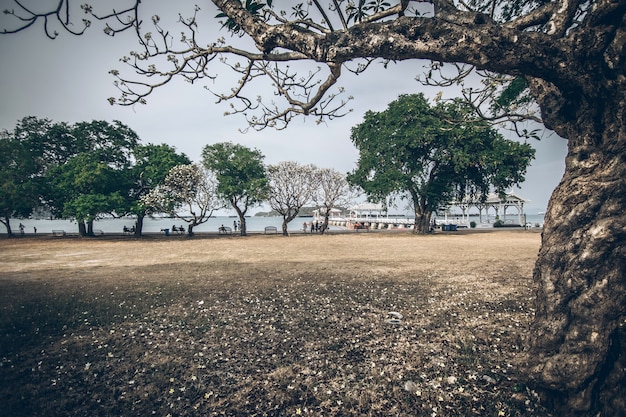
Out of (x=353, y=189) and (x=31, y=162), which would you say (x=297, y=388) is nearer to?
(x=353, y=189)

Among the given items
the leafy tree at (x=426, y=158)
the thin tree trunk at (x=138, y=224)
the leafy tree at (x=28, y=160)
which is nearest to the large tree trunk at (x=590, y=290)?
the leafy tree at (x=426, y=158)

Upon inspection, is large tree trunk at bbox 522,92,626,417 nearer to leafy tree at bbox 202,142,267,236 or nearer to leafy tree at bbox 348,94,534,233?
leafy tree at bbox 348,94,534,233

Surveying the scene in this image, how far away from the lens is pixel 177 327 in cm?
649

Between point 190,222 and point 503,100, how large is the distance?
123 ft

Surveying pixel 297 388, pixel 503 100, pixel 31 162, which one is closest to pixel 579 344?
pixel 297 388

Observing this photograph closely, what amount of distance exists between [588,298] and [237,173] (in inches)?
1547

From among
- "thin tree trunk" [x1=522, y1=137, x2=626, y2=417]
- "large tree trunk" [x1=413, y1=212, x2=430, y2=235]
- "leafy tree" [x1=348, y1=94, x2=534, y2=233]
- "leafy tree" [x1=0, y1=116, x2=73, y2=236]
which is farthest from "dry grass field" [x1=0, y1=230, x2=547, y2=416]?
"leafy tree" [x1=0, y1=116, x2=73, y2=236]

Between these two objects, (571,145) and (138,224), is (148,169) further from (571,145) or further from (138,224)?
(571,145)

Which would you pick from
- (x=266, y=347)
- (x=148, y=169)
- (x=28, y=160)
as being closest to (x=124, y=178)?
(x=148, y=169)

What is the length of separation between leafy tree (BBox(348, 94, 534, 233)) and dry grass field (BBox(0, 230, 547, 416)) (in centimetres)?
2494

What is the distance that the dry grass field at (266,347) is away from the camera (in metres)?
3.86

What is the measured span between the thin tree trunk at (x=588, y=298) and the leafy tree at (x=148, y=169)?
134 feet

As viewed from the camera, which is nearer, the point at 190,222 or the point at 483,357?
the point at 483,357

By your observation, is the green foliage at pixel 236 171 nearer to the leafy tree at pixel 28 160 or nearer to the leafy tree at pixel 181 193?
the leafy tree at pixel 181 193
